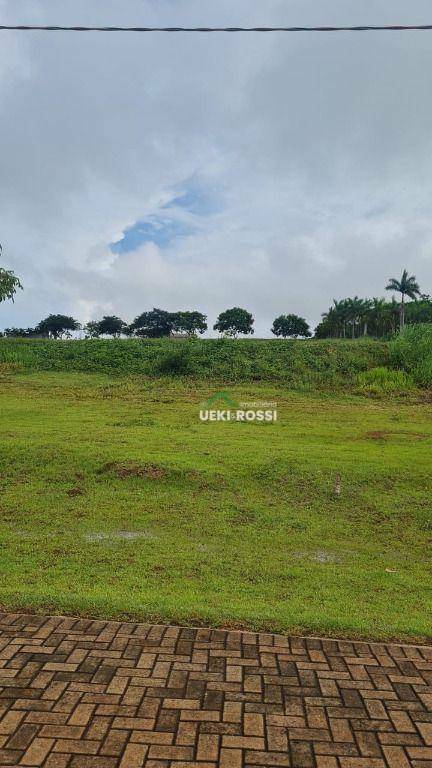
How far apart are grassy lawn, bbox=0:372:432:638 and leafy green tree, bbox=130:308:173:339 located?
2042 inches

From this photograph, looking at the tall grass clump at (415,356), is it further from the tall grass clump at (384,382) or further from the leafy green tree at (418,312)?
the leafy green tree at (418,312)

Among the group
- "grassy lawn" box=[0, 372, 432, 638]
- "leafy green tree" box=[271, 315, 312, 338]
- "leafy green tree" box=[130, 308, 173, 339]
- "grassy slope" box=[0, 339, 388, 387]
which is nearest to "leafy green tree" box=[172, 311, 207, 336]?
"leafy green tree" box=[130, 308, 173, 339]

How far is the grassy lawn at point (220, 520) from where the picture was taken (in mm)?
3449

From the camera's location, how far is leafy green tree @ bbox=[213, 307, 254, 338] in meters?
61.5

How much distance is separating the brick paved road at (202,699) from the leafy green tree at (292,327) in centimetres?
5994

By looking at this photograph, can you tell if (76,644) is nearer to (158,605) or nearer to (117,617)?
(117,617)

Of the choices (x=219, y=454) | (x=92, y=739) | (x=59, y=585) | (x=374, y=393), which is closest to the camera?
(x=92, y=739)

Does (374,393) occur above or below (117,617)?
above

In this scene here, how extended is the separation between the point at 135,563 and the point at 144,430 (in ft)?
15.6

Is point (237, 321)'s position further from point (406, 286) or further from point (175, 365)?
point (175, 365)

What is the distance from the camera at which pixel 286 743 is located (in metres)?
2.11

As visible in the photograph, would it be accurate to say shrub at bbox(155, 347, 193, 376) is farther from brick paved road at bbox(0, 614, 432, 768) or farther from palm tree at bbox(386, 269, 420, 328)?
palm tree at bbox(386, 269, 420, 328)

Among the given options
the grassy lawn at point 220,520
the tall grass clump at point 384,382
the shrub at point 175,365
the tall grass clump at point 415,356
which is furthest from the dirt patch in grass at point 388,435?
the shrub at point 175,365

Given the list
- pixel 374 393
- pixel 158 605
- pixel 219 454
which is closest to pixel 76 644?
pixel 158 605
